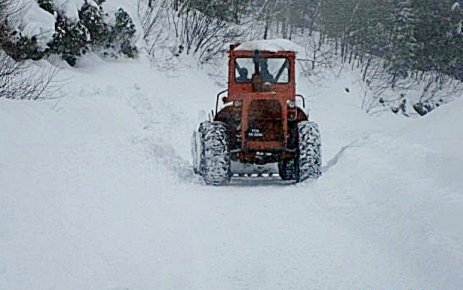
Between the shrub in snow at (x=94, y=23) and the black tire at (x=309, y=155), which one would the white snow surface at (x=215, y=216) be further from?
the shrub in snow at (x=94, y=23)

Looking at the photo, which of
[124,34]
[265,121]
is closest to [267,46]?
[265,121]

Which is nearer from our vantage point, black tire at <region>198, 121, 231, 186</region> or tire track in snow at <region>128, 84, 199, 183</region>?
black tire at <region>198, 121, 231, 186</region>

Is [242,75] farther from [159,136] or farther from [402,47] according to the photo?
[402,47]

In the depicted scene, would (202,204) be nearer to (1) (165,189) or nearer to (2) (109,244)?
(1) (165,189)

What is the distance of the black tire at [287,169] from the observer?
28.8 feet

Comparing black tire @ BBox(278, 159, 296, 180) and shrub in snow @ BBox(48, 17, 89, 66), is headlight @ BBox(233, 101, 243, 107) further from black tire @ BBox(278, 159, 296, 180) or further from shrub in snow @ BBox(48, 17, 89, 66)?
shrub in snow @ BBox(48, 17, 89, 66)

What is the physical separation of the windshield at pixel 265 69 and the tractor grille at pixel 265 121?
867 mm

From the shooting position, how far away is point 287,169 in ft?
29.2

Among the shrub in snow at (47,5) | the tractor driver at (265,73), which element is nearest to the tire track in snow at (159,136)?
the tractor driver at (265,73)

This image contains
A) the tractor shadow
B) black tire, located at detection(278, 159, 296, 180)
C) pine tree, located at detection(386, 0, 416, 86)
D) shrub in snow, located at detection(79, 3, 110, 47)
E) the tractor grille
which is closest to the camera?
the tractor grille

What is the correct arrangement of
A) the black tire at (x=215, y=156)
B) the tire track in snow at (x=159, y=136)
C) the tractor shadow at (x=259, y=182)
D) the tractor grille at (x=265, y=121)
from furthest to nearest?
the tire track in snow at (x=159, y=136) < the tractor shadow at (x=259, y=182) < the tractor grille at (x=265, y=121) < the black tire at (x=215, y=156)

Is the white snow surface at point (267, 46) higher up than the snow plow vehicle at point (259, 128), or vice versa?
the white snow surface at point (267, 46)

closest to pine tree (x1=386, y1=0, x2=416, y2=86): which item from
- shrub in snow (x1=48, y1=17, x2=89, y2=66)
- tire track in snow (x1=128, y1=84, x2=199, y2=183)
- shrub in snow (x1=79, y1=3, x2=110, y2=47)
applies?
shrub in snow (x1=79, y1=3, x2=110, y2=47)

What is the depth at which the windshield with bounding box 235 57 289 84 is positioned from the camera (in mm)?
9039
